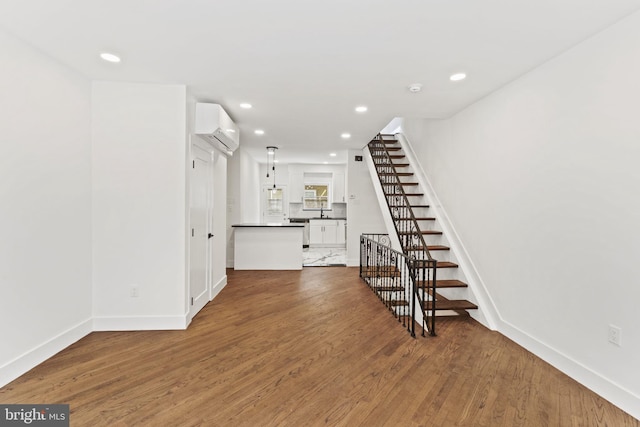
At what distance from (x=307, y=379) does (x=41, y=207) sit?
2633 millimetres

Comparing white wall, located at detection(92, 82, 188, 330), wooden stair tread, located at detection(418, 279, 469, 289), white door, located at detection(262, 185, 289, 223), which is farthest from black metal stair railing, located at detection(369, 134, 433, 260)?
white door, located at detection(262, 185, 289, 223)

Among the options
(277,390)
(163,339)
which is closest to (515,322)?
(277,390)

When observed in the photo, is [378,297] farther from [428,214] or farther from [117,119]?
[117,119]

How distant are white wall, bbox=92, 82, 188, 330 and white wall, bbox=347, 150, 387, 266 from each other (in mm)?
3918

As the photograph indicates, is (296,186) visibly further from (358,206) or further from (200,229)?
(200,229)

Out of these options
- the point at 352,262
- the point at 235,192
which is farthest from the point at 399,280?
the point at 235,192

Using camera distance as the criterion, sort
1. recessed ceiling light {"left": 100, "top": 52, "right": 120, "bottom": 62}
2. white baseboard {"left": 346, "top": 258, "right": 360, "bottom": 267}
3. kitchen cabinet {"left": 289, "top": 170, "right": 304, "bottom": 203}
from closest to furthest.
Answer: recessed ceiling light {"left": 100, "top": 52, "right": 120, "bottom": 62} < white baseboard {"left": 346, "top": 258, "right": 360, "bottom": 267} < kitchen cabinet {"left": 289, "top": 170, "right": 304, "bottom": 203}

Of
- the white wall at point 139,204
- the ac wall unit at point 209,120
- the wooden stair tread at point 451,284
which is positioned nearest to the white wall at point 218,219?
the ac wall unit at point 209,120

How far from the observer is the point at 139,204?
2959 mm

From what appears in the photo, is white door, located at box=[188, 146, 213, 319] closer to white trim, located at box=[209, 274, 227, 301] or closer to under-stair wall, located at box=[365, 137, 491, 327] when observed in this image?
white trim, located at box=[209, 274, 227, 301]

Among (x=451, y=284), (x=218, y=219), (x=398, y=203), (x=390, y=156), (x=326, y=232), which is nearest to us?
(x=451, y=284)

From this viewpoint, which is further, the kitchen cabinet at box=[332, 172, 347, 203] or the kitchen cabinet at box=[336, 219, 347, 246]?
the kitchen cabinet at box=[332, 172, 347, 203]

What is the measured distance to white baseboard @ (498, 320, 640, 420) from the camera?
183 cm

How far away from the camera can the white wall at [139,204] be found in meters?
2.92
